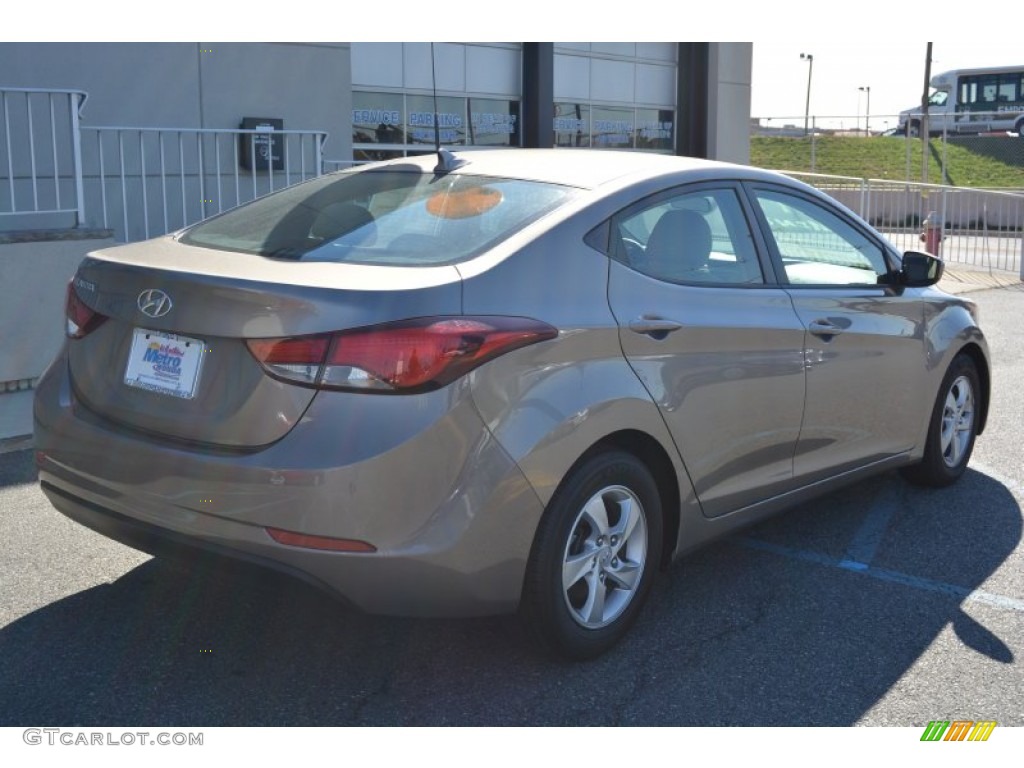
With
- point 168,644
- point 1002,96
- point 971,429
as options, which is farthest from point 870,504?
point 1002,96

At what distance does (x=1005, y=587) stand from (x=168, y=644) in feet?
9.96

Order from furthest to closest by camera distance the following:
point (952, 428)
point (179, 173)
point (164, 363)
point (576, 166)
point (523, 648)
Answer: point (179, 173), point (952, 428), point (576, 166), point (523, 648), point (164, 363)

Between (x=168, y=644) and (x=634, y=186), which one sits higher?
(x=634, y=186)

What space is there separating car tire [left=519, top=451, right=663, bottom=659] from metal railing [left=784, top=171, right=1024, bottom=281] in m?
13.8

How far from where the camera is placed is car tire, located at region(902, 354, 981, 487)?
215 inches

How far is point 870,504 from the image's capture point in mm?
5457

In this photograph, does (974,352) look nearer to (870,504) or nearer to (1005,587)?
(870,504)

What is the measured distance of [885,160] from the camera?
1494 inches

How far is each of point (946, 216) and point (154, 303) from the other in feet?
56.2

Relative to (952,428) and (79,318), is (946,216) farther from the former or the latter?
(79,318)

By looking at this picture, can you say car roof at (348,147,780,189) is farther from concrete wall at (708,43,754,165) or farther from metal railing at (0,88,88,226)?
concrete wall at (708,43,754,165)

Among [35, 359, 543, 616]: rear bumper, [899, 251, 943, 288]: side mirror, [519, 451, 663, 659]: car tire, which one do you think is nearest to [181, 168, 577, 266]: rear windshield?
[35, 359, 543, 616]: rear bumper

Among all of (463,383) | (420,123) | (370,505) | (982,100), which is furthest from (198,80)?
(982,100)

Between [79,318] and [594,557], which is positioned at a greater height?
[79,318]
